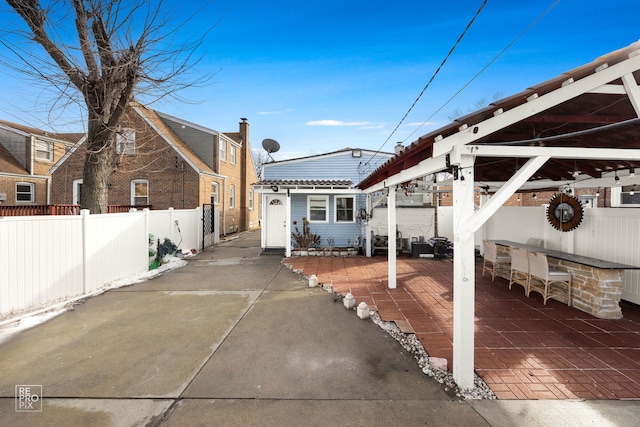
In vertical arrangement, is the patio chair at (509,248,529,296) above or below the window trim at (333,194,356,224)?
below

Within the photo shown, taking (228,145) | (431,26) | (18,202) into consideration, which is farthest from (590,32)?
(18,202)

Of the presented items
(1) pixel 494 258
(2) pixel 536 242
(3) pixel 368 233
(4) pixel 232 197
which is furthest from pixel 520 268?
(4) pixel 232 197

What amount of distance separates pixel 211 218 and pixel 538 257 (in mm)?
12880

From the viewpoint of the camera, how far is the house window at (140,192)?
50.0ft

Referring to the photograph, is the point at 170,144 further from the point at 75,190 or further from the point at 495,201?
the point at 495,201

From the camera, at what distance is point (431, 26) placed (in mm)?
6156

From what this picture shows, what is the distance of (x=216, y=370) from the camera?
3.29m

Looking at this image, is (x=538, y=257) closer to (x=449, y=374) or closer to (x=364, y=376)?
(x=449, y=374)

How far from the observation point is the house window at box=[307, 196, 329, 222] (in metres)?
11.8

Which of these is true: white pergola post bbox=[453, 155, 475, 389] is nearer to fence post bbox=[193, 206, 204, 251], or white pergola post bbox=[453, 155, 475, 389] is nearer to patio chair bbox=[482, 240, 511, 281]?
patio chair bbox=[482, 240, 511, 281]

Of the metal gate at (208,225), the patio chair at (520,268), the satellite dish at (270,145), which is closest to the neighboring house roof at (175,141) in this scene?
the metal gate at (208,225)

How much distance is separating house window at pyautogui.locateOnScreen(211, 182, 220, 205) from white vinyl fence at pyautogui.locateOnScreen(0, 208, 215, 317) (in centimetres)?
821

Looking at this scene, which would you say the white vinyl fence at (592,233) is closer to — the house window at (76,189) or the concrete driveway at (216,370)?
the concrete driveway at (216,370)

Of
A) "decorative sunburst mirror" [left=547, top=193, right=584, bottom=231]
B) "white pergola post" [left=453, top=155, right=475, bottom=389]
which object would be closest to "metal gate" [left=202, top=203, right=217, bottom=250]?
"white pergola post" [left=453, top=155, right=475, bottom=389]
